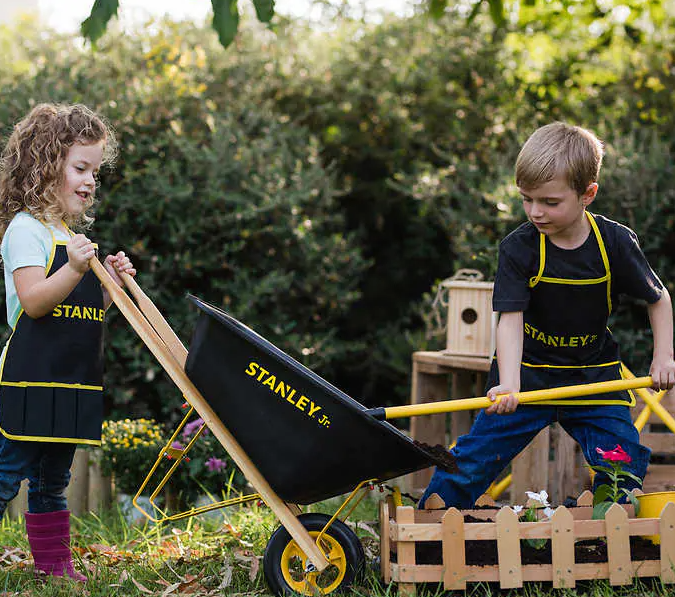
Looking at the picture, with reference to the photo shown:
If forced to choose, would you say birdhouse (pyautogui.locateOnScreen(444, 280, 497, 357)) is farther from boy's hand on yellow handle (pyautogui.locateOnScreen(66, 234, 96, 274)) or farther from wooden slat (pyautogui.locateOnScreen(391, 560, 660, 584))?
boy's hand on yellow handle (pyautogui.locateOnScreen(66, 234, 96, 274))

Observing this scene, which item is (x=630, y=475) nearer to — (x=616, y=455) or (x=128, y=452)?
(x=616, y=455)

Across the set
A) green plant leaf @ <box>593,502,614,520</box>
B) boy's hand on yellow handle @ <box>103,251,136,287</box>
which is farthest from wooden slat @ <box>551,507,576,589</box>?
boy's hand on yellow handle @ <box>103,251,136,287</box>

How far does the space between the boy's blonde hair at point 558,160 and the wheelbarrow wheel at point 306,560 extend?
1133mm

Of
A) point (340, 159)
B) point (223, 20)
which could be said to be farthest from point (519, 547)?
point (340, 159)

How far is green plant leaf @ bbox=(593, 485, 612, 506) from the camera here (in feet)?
8.73

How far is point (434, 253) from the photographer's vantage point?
5480 millimetres

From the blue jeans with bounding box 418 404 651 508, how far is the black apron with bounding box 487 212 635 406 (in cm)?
4

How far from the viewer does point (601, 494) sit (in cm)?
267

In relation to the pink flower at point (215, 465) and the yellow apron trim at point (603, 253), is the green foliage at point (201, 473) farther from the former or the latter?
the yellow apron trim at point (603, 253)

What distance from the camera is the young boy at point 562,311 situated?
2619mm

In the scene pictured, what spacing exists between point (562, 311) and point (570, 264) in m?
0.14

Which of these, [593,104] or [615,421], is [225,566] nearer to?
[615,421]

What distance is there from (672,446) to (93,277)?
235 cm

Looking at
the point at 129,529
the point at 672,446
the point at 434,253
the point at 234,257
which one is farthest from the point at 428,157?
the point at 129,529
